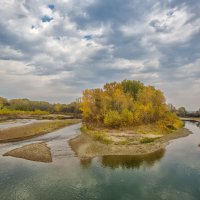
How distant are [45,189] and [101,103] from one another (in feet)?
237

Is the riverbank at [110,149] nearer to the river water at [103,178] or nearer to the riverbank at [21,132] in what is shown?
the river water at [103,178]

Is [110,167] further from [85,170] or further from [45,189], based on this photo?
[45,189]

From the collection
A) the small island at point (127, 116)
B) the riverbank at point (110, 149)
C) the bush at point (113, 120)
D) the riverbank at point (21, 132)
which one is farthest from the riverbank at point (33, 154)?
the bush at point (113, 120)

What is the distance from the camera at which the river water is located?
2427 centimetres

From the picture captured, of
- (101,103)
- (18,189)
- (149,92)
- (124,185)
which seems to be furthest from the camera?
(149,92)

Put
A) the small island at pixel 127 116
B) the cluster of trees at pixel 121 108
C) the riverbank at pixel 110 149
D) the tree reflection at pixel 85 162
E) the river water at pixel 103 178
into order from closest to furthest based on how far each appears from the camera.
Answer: the river water at pixel 103 178 → the tree reflection at pixel 85 162 → the riverbank at pixel 110 149 → the small island at pixel 127 116 → the cluster of trees at pixel 121 108

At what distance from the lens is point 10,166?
34.5 m

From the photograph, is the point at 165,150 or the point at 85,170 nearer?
the point at 85,170

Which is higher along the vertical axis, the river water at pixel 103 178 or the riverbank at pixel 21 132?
the riverbank at pixel 21 132

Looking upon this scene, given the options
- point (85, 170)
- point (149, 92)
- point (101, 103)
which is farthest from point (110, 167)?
point (149, 92)

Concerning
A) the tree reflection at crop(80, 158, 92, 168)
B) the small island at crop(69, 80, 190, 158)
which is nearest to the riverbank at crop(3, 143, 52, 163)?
the tree reflection at crop(80, 158, 92, 168)

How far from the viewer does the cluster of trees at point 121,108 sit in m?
83.9

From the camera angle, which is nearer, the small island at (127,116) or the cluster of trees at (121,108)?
the small island at (127,116)

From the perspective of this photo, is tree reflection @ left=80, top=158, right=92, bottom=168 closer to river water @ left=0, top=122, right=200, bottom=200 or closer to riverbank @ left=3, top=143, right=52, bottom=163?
river water @ left=0, top=122, right=200, bottom=200
